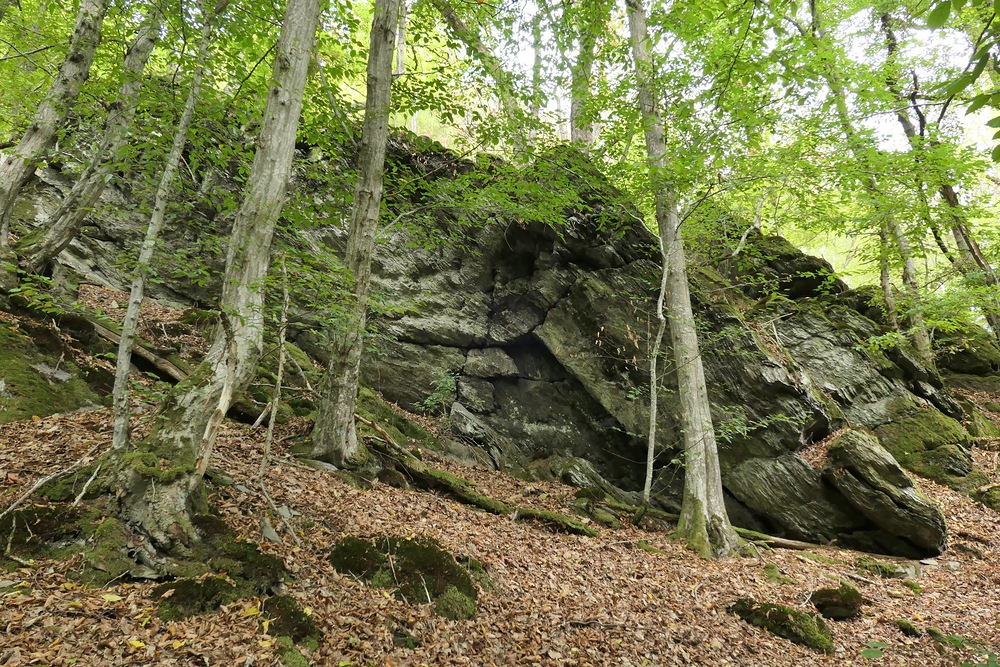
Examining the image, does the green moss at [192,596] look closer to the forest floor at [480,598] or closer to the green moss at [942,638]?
the forest floor at [480,598]

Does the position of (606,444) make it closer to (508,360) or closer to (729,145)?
(508,360)

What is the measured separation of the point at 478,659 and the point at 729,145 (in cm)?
1055

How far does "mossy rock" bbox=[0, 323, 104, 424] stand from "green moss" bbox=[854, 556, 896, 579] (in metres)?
12.9

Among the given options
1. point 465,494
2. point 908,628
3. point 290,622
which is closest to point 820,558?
point 908,628

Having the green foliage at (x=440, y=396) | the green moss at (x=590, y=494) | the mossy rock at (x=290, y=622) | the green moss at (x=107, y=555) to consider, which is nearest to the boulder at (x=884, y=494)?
the green moss at (x=590, y=494)

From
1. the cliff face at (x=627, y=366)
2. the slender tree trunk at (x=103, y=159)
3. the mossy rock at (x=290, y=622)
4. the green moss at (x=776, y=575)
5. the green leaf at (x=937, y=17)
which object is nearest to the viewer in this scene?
the green leaf at (x=937, y=17)

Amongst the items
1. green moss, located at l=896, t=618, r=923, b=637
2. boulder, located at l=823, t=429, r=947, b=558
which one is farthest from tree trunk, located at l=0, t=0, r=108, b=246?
boulder, located at l=823, t=429, r=947, b=558

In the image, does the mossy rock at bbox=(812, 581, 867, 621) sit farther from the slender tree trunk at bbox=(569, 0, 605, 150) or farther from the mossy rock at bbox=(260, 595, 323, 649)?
the slender tree trunk at bbox=(569, 0, 605, 150)

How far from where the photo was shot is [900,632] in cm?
617

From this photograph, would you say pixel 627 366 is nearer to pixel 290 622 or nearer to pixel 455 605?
pixel 455 605

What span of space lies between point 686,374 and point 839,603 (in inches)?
178

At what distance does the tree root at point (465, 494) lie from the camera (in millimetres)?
8312

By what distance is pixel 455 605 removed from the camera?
496cm

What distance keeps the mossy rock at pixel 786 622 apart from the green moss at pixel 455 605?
3.74 meters
